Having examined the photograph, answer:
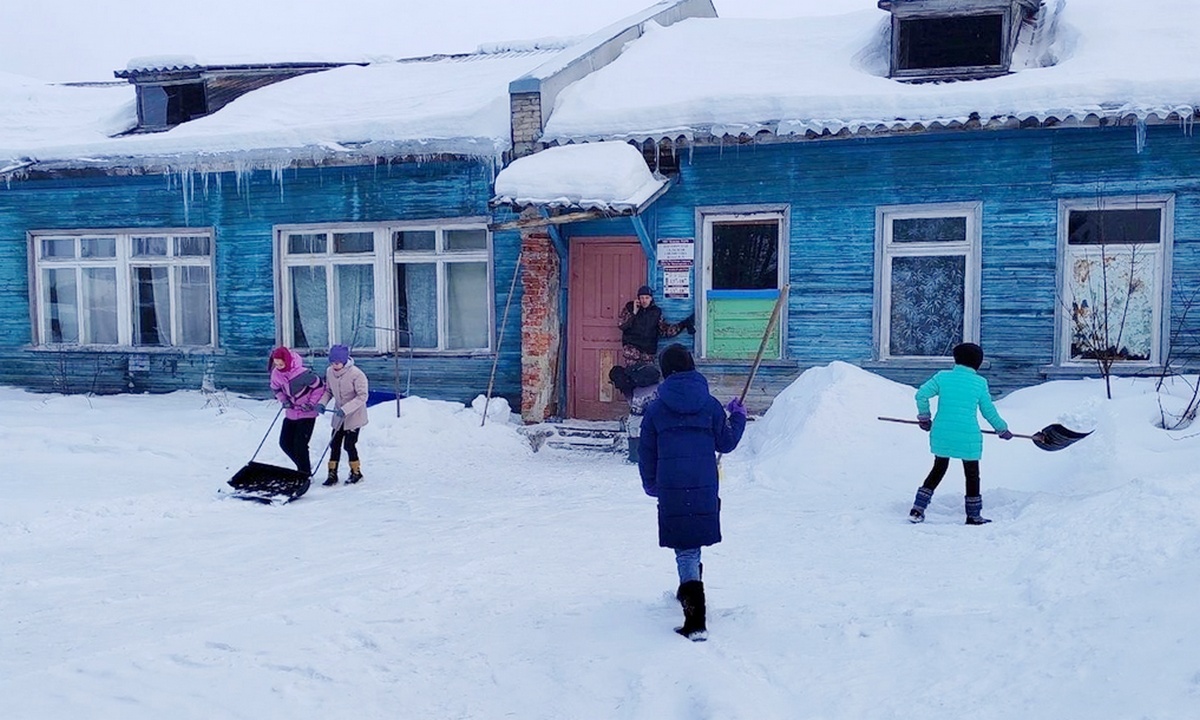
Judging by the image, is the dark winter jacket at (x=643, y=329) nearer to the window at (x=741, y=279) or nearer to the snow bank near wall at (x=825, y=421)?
the window at (x=741, y=279)

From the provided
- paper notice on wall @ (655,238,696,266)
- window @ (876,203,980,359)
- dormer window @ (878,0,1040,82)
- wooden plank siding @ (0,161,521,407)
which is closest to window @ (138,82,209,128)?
wooden plank siding @ (0,161,521,407)

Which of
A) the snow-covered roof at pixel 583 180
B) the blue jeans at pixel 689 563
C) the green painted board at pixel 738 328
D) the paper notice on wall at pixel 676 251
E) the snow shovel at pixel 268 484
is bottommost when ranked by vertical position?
the snow shovel at pixel 268 484

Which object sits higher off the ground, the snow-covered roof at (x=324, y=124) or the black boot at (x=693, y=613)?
the snow-covered roof at (x=324, y=124)

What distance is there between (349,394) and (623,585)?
406 centimetres

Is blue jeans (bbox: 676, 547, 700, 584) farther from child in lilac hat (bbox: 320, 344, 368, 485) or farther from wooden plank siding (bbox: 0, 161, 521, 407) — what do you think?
wooden plank siding (bbox: 0, 161, 521, 407)

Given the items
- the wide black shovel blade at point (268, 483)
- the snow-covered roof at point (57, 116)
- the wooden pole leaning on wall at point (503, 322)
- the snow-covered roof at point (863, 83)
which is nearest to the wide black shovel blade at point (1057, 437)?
the snow-covered roof at point (863, 83)

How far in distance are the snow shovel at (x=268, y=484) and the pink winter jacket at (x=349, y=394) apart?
2.12ft

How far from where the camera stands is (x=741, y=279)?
10898 millimetres

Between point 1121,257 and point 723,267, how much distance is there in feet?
13.4

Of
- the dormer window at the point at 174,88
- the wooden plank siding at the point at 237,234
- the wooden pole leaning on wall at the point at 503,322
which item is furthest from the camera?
the dormer window at the point at 174,88

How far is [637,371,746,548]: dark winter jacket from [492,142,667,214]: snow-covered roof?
4971mm

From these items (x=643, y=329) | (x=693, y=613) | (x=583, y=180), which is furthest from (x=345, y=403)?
(x=693, y=613)

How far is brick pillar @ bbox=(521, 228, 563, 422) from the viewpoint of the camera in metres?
11.0

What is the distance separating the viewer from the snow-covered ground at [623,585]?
3807 mm
